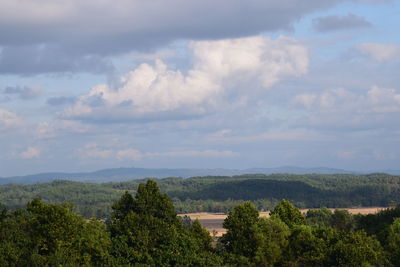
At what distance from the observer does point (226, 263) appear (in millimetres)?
73688

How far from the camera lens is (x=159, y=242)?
2840 inches

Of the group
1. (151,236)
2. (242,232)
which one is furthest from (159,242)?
(242,232)

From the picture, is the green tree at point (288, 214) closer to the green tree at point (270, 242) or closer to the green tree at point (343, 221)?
the green tree at point (270, 242)

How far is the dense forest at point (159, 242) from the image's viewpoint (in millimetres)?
67562

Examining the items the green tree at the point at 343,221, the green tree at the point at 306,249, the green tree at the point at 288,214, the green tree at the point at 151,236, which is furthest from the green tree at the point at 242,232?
the green tree at the point at 343,221

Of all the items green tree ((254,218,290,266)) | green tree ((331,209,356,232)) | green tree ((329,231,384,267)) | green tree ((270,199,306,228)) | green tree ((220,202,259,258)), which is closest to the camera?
green tree ((329,231,384,267))

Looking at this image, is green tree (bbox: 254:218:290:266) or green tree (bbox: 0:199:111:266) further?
green tree (bbox: 254:218:290:266)

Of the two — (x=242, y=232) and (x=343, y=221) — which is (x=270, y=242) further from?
(x=343, y=221)

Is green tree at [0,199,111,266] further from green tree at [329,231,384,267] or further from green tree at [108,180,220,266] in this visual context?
green tree at [329,231,384,267]

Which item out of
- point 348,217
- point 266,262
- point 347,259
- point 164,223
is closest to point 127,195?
point 164,223

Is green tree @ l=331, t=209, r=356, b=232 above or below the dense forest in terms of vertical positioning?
below

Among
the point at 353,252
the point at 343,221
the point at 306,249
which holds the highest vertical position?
the point at 353,252

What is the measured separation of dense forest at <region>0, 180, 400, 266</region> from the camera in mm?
67562

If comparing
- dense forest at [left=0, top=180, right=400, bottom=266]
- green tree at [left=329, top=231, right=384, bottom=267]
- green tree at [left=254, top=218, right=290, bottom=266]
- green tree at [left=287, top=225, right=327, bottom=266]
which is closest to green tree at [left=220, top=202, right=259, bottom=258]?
dense forest at [left=0, top=180, right=400, bottom=266]
